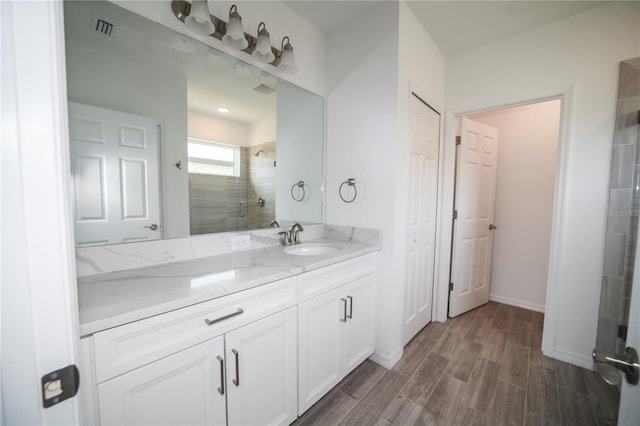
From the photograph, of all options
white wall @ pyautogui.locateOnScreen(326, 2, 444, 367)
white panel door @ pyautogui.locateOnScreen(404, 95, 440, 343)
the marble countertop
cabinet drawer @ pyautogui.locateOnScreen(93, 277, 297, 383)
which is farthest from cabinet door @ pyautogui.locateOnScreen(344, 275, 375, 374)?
cabinet drawer @ pyautogui.locateOnScreen(93, 277, 297, 383)

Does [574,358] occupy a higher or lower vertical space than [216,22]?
lower

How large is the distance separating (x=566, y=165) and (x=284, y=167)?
2174 mm

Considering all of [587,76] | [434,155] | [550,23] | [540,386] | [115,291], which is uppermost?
[550,23]

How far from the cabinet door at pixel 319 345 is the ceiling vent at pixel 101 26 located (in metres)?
1.57

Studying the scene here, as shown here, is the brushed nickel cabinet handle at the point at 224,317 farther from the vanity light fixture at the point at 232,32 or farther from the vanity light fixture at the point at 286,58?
the vanity light fixture at the point at 286,58

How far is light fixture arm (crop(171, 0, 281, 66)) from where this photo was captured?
1239 mm

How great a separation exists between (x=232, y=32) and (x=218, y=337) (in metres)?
1.54

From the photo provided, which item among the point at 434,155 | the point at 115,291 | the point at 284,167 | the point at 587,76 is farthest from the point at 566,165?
the point at 115,291

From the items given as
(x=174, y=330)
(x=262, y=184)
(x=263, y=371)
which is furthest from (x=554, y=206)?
(x=174, y=330)

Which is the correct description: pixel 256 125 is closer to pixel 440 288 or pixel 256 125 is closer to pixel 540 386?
pixel 440 288

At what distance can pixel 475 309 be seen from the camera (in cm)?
279

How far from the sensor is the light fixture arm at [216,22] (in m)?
1.24

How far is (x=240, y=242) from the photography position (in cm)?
159

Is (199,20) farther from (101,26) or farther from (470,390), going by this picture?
(470,390)
